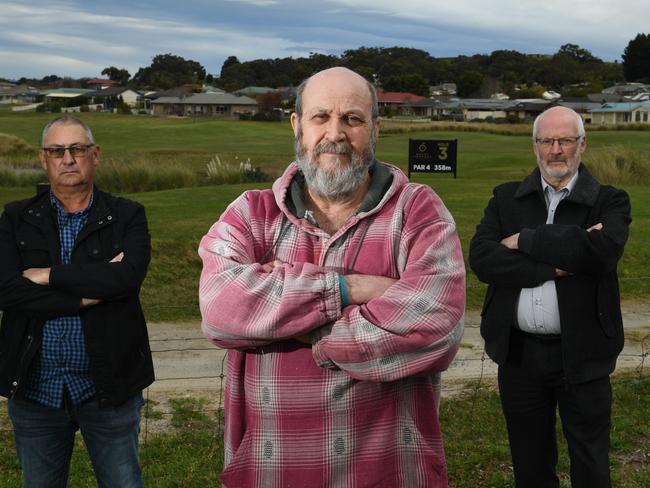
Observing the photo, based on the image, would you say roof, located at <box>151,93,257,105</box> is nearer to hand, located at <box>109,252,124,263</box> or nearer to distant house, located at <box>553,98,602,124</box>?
distant house, located at <box>553,98,602,124</box>

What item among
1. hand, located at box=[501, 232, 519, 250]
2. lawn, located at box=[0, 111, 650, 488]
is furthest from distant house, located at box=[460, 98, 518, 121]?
hand, located at box=[501, 232, 519, 250]

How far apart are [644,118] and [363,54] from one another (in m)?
70.7

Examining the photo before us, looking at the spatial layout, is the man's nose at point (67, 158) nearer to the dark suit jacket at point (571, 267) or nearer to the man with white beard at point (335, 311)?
the man with white beard at point (335, 311)

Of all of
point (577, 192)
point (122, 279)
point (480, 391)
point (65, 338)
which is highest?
point (577, 192)

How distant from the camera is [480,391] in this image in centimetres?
682

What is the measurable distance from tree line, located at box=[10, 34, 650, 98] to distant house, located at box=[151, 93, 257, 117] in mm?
27667

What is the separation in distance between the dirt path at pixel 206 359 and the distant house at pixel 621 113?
299ft

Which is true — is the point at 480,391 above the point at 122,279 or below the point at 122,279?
below

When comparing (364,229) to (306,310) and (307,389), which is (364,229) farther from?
(307,389)

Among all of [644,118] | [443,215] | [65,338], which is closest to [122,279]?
[65,338]

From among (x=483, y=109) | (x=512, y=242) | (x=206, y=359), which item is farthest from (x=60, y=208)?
(x=483, y=109)

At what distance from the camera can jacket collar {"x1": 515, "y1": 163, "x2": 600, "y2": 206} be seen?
169 inches

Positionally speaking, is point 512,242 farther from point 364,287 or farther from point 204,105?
point 204,105

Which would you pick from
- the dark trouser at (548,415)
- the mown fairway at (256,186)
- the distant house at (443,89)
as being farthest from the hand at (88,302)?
the distant house at (443,89)
